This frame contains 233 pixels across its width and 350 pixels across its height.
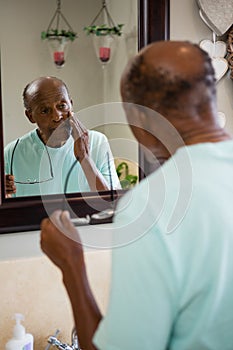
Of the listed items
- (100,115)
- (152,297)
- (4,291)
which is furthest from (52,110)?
(152,297)

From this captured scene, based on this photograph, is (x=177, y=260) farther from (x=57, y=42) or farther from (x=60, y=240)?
(x=57, y=42)

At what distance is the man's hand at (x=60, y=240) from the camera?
835 mm

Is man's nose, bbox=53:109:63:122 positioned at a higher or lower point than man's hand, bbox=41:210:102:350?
higher

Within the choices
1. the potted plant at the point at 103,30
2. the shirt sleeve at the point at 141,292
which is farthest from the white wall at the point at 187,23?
the shirt sleeve at the point at 141,292

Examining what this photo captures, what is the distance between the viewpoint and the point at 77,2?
1.41 m

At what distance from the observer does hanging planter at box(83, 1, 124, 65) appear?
4.71 ft

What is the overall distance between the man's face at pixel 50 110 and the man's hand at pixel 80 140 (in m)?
0.02

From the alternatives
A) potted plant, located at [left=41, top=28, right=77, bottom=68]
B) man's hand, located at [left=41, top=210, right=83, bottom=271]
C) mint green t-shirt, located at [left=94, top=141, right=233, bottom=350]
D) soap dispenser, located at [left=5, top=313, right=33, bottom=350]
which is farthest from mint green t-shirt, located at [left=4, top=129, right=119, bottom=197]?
mint green t-shirt, located at [left=94, top=141, right=233, bottom=350]

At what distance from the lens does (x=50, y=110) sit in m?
1.42

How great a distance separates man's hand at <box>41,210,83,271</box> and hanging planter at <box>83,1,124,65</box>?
2.32ft

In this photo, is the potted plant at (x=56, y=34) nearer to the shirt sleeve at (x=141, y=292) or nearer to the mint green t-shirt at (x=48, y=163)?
the mint green t-shirt at (x=48, y=163)

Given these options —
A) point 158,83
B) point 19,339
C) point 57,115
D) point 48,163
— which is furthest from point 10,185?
point 158,83

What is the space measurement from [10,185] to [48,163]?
0.37ft

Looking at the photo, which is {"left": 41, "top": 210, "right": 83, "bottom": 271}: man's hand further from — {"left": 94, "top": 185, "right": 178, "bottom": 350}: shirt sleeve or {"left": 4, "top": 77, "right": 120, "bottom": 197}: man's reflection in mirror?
{"left": 4, "top": 77, "right": 120, "bottom": 197}: man's reflection in mirror
